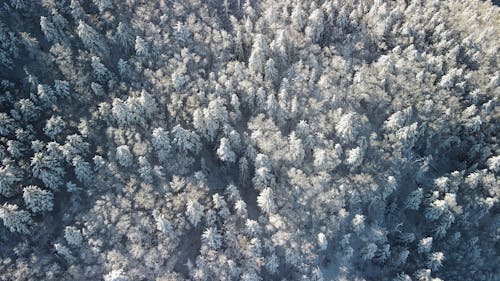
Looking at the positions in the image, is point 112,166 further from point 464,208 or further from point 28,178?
point 464,208

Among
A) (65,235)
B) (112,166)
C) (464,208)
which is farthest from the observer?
(464,208)

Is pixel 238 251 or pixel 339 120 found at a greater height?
pixel 339 120

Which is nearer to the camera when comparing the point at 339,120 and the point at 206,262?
the point at 206,262

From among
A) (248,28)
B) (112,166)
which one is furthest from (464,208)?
(112,166)

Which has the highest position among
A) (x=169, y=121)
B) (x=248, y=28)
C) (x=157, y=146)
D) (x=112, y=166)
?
(x=248, y=28)

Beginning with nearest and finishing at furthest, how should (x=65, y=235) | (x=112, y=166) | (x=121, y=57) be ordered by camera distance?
1. (x=65, y=235)
2. (x=112, y=166)
3. (x=121, y=57)

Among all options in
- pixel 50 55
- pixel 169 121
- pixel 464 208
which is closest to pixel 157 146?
pixel 169 121
